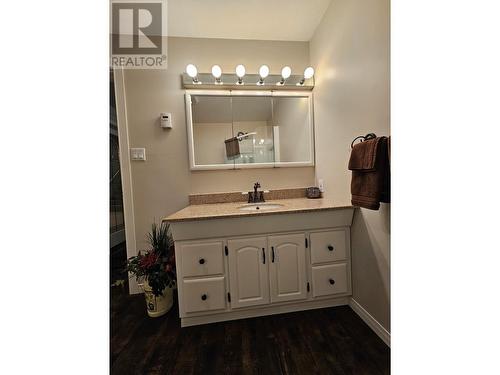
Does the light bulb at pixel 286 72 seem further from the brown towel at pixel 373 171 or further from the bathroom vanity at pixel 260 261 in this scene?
the bathroom vanity at pixel 260 261

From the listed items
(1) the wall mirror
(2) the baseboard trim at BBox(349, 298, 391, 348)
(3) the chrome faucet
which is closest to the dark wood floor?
(2) the baseboard trim at BBox(349, 298, 391, 348)

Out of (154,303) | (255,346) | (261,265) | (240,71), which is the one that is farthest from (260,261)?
(240,71)

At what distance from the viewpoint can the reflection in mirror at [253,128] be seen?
204 centimetres

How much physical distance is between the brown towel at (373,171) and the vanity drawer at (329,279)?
62 centimetres

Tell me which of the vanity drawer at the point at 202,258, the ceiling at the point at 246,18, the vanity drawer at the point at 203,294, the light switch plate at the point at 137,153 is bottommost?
the vanity drawer at the point at 203,294

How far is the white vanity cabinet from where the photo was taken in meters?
1.47

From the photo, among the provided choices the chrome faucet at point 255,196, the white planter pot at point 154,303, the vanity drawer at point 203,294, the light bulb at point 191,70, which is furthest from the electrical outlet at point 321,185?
the white planter pot at point 154,303

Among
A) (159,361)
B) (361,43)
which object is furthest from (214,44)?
(159,361)

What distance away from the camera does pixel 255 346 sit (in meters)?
1.30

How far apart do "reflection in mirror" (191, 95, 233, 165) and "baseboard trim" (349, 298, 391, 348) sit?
1571 mm

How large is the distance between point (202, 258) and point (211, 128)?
120cm

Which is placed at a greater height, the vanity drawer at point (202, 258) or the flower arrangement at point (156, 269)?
the vanity drawer at point (202, 258)
